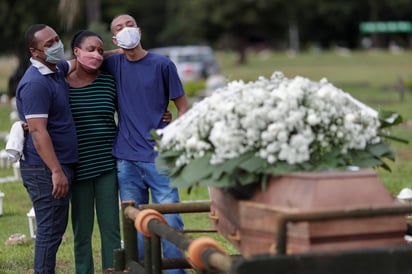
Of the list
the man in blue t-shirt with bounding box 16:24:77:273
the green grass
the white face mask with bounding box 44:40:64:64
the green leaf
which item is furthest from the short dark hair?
the green leaf

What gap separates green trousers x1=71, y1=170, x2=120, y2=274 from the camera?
6.97 metres

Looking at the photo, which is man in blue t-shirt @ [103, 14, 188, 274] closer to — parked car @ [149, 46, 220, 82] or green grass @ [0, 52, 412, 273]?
green grass @ [0, 52, 412, 273]

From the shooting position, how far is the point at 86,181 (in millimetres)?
6902

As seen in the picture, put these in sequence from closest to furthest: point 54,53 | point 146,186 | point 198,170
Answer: point 198,170 < point 54,53 < point 146,186

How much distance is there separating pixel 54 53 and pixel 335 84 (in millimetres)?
31664

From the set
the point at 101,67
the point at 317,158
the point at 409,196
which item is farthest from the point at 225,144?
the point at 409,196

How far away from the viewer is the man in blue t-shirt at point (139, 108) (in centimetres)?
689

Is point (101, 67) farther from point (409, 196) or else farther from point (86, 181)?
point (409, 196)

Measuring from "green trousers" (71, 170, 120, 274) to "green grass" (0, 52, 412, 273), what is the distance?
1097 millimetres

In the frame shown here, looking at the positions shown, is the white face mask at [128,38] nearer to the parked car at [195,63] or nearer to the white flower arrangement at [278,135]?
the white flower arrangement at [278,135]

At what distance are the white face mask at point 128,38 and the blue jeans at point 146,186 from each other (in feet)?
2.63

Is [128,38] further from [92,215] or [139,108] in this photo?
[92,215]

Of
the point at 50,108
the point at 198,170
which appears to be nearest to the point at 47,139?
the point at 50,108

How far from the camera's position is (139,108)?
22.8 ft
